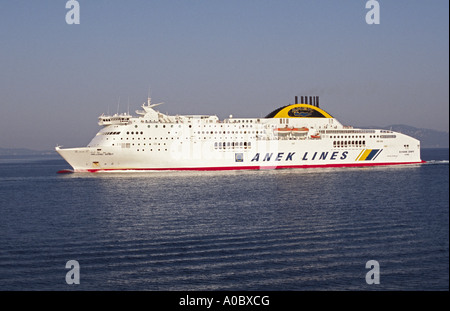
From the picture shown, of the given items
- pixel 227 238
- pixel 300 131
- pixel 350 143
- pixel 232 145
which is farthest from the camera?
pixel 350 143

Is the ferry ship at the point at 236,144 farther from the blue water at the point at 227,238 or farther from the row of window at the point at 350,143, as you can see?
the blue water at the point at 227,238

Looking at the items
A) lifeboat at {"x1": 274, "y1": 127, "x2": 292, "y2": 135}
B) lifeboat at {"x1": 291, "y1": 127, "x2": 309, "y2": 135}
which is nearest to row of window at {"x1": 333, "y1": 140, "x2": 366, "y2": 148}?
lifeboat at {"x1": 291, "y1": 127, "x2": 309, "y2": 135}

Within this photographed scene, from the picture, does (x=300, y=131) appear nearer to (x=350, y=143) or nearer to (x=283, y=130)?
(x=283, y=130)

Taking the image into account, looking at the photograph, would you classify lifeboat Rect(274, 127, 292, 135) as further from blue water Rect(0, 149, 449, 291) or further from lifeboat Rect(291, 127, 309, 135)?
blue water Rect(0, 149, 449, 291)

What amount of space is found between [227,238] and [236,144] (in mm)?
34287

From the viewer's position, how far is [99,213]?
1023 inches

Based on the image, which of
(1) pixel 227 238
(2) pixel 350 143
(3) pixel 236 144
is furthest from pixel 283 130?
(1) pixel 227 238

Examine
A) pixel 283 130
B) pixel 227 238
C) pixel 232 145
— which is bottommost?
pixel 227 238

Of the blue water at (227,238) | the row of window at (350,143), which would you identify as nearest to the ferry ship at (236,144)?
the row of window at (350,143)

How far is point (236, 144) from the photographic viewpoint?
53.3m

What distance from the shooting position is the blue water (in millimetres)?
14375

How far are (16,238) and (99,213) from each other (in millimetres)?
6368
